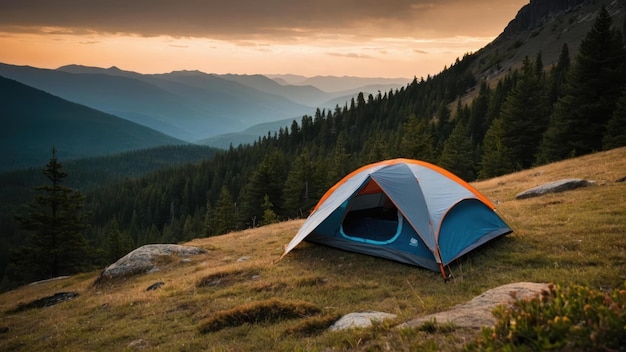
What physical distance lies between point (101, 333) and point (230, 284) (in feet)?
12.8

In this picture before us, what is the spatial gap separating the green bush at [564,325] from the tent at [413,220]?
7091mm

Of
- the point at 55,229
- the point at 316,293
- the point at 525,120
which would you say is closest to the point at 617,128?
the point at 525,120

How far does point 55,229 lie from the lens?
112 feet

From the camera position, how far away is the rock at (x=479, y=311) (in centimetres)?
531

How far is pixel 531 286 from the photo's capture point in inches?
258

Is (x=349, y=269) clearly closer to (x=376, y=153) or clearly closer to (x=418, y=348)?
(x=418, y=348)

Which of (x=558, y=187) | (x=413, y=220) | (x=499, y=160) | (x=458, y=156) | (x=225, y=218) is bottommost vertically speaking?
(x=225, y=218)

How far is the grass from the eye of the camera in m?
7.77

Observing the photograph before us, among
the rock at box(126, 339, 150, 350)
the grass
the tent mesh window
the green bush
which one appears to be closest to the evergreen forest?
the tent mesh window

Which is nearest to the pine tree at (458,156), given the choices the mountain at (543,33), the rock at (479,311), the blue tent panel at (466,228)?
the blue tent panel at (466,228)

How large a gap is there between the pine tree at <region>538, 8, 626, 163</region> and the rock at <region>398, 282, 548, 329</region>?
120 feet

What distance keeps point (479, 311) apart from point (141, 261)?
16.6 m

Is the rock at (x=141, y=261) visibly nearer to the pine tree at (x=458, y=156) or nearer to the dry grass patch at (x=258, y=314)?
the dry grass patch at (x=258, y=314)

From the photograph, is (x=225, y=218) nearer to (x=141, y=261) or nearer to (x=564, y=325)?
(x=141, y=261)
